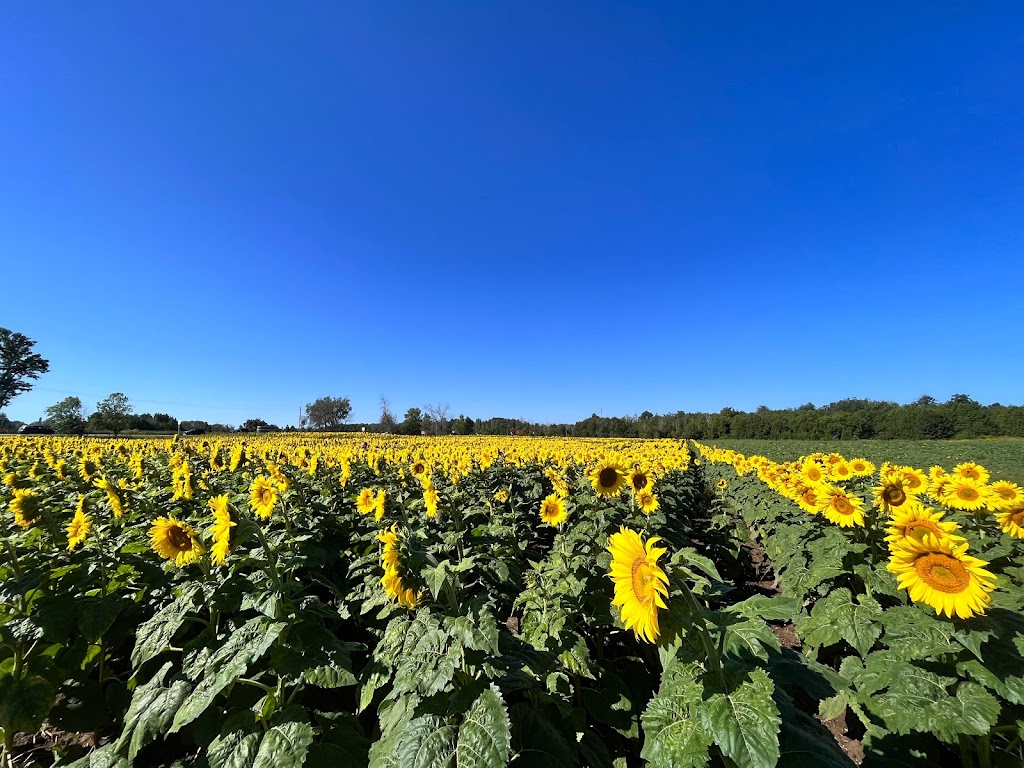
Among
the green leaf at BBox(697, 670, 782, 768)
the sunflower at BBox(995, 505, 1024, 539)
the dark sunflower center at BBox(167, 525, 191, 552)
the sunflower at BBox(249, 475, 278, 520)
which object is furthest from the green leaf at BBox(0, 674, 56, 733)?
the sunflower at BBox(995, 505, 1024, 539)

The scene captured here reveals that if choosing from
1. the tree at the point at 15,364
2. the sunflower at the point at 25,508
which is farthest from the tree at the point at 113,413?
the sunflower at the point at 25,508

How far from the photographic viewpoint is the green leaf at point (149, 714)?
216 centimetres

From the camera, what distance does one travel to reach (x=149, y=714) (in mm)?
2250

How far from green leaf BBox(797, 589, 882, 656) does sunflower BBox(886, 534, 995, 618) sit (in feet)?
1.94

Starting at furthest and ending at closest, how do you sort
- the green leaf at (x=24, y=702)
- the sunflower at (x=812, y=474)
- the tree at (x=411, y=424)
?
the tree at (x=411, y=424), the sunflower at (x=812, y=474), the green leaf at (x=24, y=702)

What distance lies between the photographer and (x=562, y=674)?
2.94 metres

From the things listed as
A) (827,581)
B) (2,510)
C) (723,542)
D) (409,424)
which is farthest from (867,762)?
(409,424)

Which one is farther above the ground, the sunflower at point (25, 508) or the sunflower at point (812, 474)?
the sunflower at point (812, 474)

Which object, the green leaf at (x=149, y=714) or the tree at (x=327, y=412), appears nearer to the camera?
the green leaf at (x=149, y=714)

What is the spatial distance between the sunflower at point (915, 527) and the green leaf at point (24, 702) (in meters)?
A: 5.17

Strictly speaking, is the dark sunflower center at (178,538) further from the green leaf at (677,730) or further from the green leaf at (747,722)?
the green leaf at (747,722)

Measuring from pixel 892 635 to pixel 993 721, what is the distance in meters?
0.70

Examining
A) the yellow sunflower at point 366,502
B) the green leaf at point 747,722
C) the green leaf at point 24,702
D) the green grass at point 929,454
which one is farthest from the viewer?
the green grass at point 929,454

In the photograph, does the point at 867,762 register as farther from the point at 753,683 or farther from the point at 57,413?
the point at 57,413
